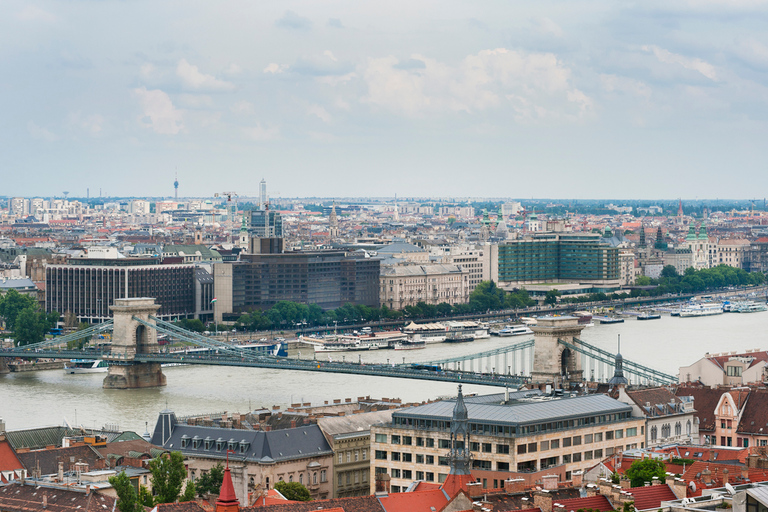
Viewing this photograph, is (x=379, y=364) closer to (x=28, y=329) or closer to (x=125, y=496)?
(x=28, y=329)

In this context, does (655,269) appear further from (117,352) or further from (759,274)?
(117,352)

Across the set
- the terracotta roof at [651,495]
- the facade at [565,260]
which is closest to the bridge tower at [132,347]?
the terracotta roof at [651,495]

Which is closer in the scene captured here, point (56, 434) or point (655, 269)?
point (56, 434)

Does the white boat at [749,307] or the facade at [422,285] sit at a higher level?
the facade at [422,285]

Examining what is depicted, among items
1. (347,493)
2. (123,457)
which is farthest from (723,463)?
(123,457)

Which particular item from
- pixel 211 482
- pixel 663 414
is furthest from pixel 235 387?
pixel 211 482

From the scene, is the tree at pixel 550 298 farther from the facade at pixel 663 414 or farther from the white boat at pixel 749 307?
the facade at pixel 663 414

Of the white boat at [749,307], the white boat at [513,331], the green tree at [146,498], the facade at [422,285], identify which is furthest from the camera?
the white boat at [749,307]
